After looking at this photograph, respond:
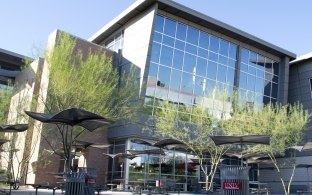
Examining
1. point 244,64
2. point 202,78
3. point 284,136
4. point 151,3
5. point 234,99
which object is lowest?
point 284,136

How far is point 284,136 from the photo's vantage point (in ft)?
89.8

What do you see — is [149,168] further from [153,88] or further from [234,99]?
[234,99]

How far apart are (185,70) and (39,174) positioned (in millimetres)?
14068

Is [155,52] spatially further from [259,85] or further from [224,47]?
[259,85]

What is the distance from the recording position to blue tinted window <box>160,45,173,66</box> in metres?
30.8

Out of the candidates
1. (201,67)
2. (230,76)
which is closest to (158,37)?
(201,67)

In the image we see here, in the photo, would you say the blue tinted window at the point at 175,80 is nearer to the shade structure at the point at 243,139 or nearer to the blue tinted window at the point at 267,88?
the blue tinted window at the point at 267,88

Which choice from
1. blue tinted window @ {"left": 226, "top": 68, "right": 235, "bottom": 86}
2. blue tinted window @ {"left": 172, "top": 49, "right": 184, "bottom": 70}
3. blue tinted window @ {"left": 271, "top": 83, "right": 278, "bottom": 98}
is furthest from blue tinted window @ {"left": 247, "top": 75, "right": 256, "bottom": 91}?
blue tinted window @ {"left": 172, "top": 49, "right": 184, "bottom": 70}

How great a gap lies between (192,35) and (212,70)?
11.8 feet

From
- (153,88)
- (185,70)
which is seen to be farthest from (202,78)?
(153,88)

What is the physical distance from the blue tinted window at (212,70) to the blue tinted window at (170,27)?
466 cm

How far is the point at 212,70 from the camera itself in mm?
34281

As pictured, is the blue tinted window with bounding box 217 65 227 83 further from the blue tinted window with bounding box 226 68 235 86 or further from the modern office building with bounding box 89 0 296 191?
the blue tinted window with bounding box 226 68 235 86

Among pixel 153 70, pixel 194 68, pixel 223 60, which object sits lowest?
pixel 153 70
